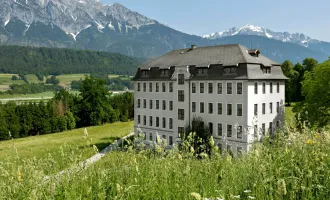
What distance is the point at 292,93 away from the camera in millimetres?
Answer: 88875

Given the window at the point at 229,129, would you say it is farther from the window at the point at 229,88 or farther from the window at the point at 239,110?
the window at the point at 229,88

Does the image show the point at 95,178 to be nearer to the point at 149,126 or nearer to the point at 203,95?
the point at 203,95

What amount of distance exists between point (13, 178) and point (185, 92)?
142 ft

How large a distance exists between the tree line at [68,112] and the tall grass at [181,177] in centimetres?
8018

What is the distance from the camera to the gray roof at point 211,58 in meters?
45.6

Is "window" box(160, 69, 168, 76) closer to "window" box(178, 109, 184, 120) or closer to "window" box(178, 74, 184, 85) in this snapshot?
"window" box(178, 74, 184, 85)

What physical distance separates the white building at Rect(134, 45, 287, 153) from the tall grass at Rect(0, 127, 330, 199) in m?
31.8

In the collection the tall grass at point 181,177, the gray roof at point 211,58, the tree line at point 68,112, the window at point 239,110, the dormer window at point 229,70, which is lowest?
the tree line at point 68,112

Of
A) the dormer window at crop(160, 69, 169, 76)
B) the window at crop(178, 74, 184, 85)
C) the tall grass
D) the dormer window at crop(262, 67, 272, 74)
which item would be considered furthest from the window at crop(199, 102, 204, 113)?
the tall grass

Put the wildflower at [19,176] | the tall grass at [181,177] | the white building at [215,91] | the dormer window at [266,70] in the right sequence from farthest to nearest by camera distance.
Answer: the dormer window at [266,70] → the white building at [215,91] → the wildflower at [19,176] → the tall grass at [181,177]

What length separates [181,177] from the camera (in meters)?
7.31

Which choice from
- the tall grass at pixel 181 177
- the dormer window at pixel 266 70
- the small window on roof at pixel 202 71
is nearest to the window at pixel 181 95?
the small window on roof at pixel 202 71

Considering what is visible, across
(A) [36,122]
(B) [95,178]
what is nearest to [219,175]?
(B) [95,178]

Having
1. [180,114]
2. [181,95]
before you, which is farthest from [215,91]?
[180,114]
